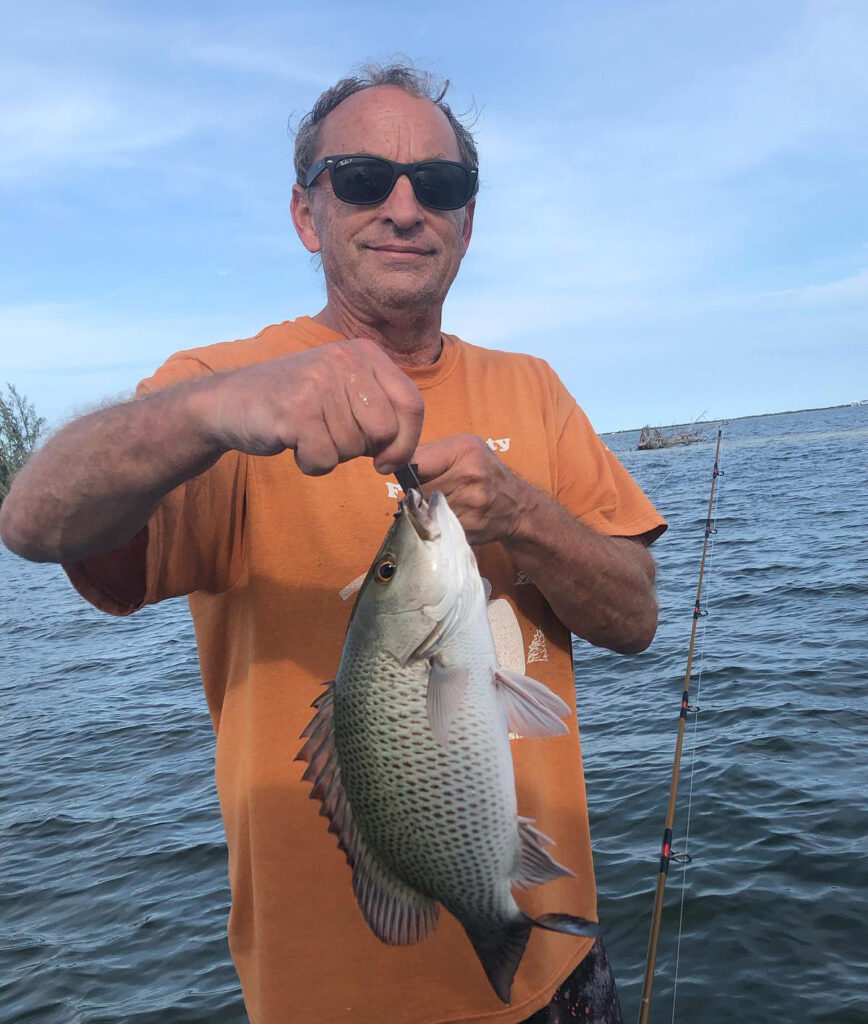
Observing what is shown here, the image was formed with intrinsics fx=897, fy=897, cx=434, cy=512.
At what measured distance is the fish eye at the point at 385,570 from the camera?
6.33 feet

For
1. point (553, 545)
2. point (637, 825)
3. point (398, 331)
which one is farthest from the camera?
point (637, 825)

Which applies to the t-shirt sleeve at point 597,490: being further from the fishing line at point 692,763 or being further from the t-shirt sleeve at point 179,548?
the fishing line at point 692,763

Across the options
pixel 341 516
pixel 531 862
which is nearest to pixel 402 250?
pixel 341 516

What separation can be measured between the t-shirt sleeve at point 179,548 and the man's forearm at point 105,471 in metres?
0.15

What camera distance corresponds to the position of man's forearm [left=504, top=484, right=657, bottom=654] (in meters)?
2.24

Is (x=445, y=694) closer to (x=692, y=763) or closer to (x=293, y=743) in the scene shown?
(x=293, y=743)

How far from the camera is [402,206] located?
262 centimetres

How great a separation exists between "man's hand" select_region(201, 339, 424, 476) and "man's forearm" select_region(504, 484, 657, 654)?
55 cm

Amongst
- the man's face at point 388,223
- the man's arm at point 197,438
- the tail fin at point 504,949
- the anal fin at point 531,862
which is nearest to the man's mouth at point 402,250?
the man's face at point 388,223

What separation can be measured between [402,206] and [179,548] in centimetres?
120

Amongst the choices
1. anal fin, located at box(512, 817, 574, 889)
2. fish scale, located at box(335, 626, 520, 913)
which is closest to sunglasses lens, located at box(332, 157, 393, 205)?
fish scale, located at box(335, 626, 520, 913)

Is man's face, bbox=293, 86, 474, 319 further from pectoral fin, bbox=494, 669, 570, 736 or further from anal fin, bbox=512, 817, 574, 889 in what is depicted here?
anal fin, bbox=512, 817, 574, 889

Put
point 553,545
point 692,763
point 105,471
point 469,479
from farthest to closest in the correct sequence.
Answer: point 692,763
point 553,545
point 469,479
point 105,471

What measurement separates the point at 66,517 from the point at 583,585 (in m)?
1.30
